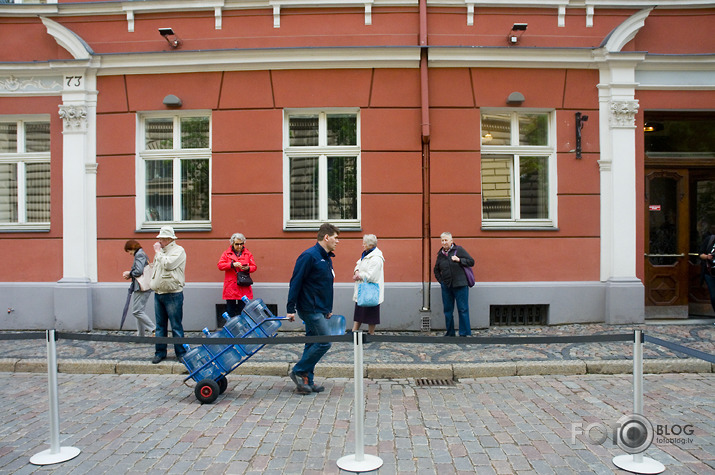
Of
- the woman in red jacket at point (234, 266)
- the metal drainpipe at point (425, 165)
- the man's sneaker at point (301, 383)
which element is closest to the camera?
the man's sneaker at point (301, 383)

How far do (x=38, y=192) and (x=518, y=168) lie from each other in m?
8.93

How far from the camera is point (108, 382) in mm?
6379

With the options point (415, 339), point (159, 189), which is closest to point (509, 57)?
point (415, 339)

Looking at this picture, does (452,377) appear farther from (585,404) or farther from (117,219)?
(117,219)

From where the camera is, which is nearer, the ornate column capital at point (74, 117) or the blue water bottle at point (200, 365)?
the blue water bottle at point (200, 365)

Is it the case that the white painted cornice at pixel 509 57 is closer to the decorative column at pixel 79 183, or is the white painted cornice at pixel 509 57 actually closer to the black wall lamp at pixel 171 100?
the black wall lamp at pixel 171 100

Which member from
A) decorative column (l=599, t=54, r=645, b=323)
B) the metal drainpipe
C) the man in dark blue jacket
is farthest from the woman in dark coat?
decorative column (l=599, t=54, r=645, b=323)

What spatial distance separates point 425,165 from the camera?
8984 mm

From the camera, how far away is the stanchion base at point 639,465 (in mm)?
3768

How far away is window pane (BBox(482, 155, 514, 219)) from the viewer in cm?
929

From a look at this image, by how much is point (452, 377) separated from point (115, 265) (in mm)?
6272

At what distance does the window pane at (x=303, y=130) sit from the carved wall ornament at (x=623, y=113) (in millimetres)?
5277

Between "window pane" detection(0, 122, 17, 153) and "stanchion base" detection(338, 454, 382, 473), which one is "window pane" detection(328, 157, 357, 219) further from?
"window pane" detection(0, 122, 17, 153)

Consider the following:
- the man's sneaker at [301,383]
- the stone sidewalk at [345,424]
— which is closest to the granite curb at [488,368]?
the stone sidewalk at [345,424]
